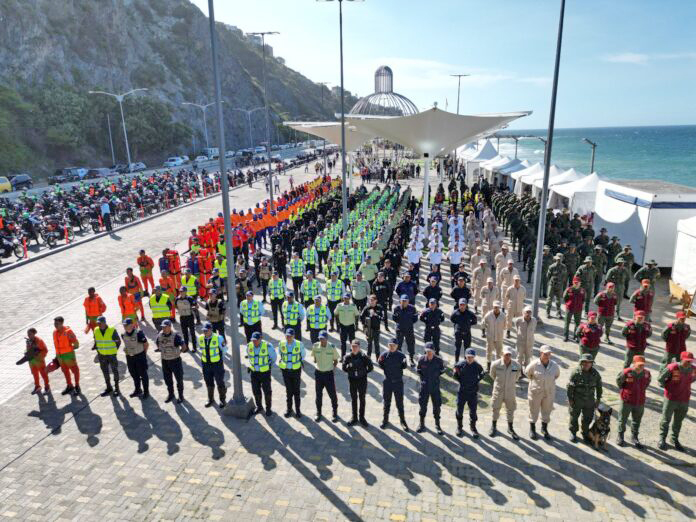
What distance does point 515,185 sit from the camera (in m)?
29.3

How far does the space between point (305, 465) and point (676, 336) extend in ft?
22.8

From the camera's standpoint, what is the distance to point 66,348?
8820mm

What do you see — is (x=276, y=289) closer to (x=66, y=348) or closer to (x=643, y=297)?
(x=66, y=348)

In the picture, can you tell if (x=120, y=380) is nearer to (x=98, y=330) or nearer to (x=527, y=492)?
(x=98, y=330)

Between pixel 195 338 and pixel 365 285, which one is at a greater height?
pixel 365 285

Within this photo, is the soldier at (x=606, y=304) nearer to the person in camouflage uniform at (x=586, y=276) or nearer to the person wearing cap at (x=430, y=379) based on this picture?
the person in camouflage uniform at (x=586, y=276)

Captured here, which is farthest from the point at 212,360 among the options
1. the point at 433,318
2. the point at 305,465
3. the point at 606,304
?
the point at 606,304

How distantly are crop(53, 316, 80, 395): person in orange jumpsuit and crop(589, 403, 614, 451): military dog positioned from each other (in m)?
8.91

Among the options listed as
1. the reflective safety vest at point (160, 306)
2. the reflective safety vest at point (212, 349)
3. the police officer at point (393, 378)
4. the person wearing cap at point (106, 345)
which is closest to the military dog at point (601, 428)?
the police officer at point (393, 378)

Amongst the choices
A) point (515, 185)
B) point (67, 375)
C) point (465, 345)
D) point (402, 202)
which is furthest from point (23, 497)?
point (515, 185)

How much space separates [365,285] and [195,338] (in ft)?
13.7

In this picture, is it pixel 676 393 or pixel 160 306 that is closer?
pixel 676 393

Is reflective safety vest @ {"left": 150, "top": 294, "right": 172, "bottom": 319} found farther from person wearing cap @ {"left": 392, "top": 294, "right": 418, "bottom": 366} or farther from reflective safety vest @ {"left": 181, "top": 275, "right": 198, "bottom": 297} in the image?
person wearing cap @ {"left": 392, "top": 294, "right": 418, "bottom": 366}

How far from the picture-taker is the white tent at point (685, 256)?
42.4ft
